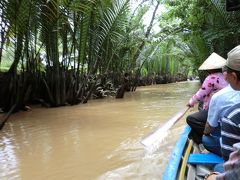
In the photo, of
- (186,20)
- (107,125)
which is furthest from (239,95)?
(186,20)

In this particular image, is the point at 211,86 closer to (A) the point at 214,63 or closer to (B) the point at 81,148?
(A) the point at 214,63

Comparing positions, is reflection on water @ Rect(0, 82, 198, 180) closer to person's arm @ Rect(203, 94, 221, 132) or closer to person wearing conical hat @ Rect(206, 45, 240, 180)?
person's arm @ Rect(203, 94, 221, 132)

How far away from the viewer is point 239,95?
9.62 feet

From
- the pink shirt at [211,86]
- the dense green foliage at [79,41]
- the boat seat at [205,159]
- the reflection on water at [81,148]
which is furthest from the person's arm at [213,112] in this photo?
the dense green foliage at [79,41]

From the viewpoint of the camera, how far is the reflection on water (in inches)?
181

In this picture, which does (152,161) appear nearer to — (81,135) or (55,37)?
(81,135)

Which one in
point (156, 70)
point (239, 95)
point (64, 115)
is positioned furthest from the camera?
point (156, 70)

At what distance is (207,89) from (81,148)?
2.10 m

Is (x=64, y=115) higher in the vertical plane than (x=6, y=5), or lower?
lower

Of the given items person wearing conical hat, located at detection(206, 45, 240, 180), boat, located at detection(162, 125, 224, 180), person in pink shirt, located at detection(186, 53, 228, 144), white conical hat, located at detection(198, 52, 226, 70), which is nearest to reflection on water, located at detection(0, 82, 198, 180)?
person in pink shirt, located at detection(186, 53, 228, 144)

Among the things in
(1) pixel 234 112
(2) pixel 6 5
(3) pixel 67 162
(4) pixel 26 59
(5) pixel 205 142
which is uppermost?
(2) pixel 6 5

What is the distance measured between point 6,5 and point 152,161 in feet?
14.9

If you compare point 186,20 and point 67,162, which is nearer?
point 67,162

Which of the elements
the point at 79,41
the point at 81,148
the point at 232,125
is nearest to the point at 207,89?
the point at 81,148
